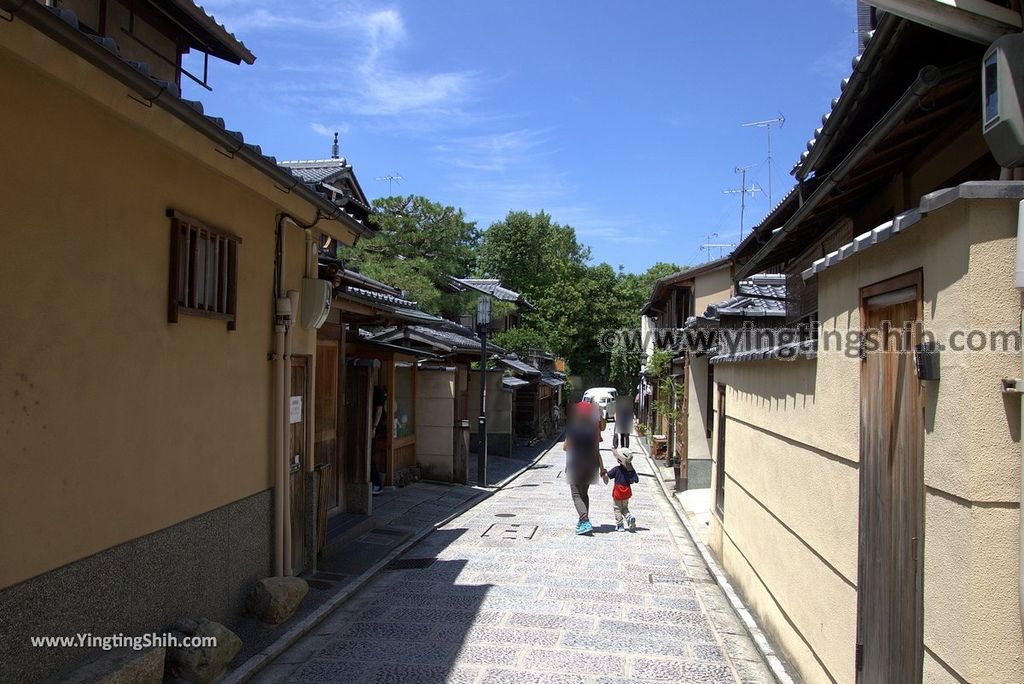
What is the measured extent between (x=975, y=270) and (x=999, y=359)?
0.39 meters

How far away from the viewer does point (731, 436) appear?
10.1m

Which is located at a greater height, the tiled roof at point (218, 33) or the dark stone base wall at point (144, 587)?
the tiled roof at point (218, 33)

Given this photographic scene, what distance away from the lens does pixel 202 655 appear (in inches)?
217

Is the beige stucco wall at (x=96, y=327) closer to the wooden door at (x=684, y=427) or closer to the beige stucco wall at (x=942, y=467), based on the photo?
the beige stucco wall at (x=942, y=467)

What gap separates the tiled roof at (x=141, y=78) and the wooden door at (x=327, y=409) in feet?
13.5

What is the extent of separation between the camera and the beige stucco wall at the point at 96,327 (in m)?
4.09

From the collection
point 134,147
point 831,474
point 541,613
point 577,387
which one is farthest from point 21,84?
point 577,387

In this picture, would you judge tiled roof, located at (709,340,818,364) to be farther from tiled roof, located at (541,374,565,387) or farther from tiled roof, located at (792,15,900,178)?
tiled roof, located at (541,374,565,387)

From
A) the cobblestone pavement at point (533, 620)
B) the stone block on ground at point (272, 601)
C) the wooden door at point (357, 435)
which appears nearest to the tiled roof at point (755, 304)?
the cobblestone pavement at point (533, 620)

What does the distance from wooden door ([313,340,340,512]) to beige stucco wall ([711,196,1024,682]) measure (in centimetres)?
615

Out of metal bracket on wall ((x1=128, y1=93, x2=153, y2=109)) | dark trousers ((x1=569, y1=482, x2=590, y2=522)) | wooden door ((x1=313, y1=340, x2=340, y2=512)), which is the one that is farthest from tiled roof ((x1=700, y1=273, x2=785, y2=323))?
metal bracket on wall ((x1=128, y1=93, x2=153, y2=109))

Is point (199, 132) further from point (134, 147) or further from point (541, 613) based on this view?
point (541, 613)

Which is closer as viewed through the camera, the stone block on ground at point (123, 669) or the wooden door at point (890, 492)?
the wooden door at point (890, 492)

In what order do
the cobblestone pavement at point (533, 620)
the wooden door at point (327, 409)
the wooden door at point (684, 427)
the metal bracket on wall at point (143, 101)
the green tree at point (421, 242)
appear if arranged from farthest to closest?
the green tree at point (421, 242) < the wooden door at point (684, 427) < the wooden door at point (327, 409) < the cobblestone pavement at point (533, 620) < the metal bracket on wall at point (143, 101)
